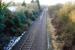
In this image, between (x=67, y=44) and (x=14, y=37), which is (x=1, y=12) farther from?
(x=67, y=44)

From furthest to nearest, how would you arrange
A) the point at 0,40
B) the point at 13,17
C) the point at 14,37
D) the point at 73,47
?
the point at 13,17, the point at 14,37, the point at 0,40, the point at 73,47

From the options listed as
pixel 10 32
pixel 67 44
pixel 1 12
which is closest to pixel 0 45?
pixel 1 12

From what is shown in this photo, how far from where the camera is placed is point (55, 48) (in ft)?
79.1

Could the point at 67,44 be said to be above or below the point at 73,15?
below

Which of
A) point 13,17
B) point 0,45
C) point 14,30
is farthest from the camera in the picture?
point 13,17

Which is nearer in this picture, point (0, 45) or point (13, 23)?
point (0, 45)

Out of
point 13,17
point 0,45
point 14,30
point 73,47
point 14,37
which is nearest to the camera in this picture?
point 73,47

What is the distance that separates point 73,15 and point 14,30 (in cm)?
944

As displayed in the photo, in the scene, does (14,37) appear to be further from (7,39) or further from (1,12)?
(1,12)

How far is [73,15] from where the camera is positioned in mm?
27266

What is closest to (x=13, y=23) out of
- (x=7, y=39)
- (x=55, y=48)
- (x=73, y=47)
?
(x=7, y=39)

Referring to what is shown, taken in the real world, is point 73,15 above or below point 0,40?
above

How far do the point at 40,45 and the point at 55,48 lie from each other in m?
2.64

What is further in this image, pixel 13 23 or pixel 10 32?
pixel 13 23
